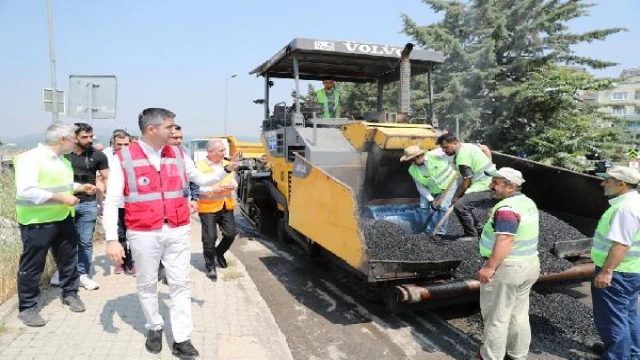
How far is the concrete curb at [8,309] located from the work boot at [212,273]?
1.81 metres

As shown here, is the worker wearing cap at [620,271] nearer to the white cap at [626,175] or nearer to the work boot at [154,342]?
the white cap at [626,175]

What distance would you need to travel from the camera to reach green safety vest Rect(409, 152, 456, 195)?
5094 millimetres

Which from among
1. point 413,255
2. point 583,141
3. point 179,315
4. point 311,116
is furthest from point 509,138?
point 179,315

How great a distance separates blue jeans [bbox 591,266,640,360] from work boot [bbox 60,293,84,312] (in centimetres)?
411

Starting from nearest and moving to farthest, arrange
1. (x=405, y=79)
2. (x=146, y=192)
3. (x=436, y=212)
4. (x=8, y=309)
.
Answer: (x=146, y=192), (x=8, y=309), (x=436, y=212), (x=405, y=79)

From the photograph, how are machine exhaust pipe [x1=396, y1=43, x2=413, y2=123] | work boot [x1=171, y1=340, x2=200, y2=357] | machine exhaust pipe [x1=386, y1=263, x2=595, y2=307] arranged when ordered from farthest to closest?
machine exhaust pipe [x1=396, y1=43, x2=413, y2=123] < machine exhaust pipe [x1=386, y1=263, x2=595, y2=307] < work boot [x1=171, y1=340, x2=200, y2=357]

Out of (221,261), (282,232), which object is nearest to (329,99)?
(282,232)

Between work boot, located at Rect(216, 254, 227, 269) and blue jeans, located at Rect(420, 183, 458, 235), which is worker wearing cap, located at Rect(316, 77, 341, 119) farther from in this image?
work boot, located at Rect(216, 254, 227, 269)

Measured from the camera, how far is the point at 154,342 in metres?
3.07

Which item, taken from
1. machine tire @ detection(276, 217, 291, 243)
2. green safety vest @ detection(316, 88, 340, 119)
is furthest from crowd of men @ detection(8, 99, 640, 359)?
machine tire @ detection(276, 217, 291, 243)

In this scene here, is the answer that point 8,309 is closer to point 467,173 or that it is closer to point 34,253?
point 34,253

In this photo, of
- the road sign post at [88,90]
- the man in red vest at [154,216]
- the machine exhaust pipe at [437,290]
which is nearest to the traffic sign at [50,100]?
the road sign post at [88,90]

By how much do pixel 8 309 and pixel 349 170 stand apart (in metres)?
3.54

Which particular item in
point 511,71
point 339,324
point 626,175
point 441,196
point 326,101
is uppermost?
point 511,71
